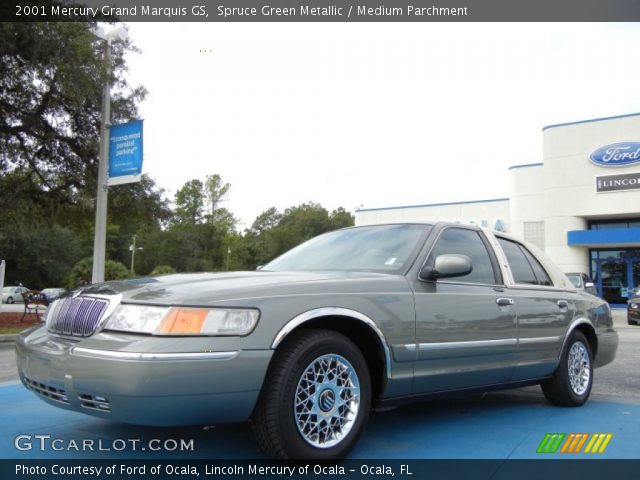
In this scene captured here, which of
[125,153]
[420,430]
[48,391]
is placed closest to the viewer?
[48,391]

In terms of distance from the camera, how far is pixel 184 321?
309 cm

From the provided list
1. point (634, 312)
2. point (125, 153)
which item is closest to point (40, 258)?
point (125, 153)

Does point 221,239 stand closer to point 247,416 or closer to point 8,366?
point 8,366

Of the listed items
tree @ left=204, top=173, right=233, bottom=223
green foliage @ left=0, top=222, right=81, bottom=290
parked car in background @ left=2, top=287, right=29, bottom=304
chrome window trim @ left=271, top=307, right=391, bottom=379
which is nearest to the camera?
chrome window trim @ left=271, top=307, right=391, bottom=379

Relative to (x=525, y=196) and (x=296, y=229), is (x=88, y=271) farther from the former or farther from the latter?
(x=296, y=229)

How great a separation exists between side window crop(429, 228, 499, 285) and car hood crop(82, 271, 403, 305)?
0.72 meters

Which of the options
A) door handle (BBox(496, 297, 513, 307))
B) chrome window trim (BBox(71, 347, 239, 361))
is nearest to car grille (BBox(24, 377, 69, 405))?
chrome window trim (BBox(71, 347, 239, 361))

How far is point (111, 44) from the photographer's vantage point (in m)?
15.9

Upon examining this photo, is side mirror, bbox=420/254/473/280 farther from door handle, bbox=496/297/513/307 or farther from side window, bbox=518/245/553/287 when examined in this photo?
side window, bbox=518/245/553/287

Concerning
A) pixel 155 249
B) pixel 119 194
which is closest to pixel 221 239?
pixel 155 249

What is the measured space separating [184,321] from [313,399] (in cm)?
84

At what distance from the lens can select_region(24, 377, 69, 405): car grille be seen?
128 inches

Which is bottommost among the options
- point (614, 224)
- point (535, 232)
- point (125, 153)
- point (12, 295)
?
point (12, 295)

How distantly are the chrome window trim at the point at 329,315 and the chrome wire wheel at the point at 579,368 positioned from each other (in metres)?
2.45
